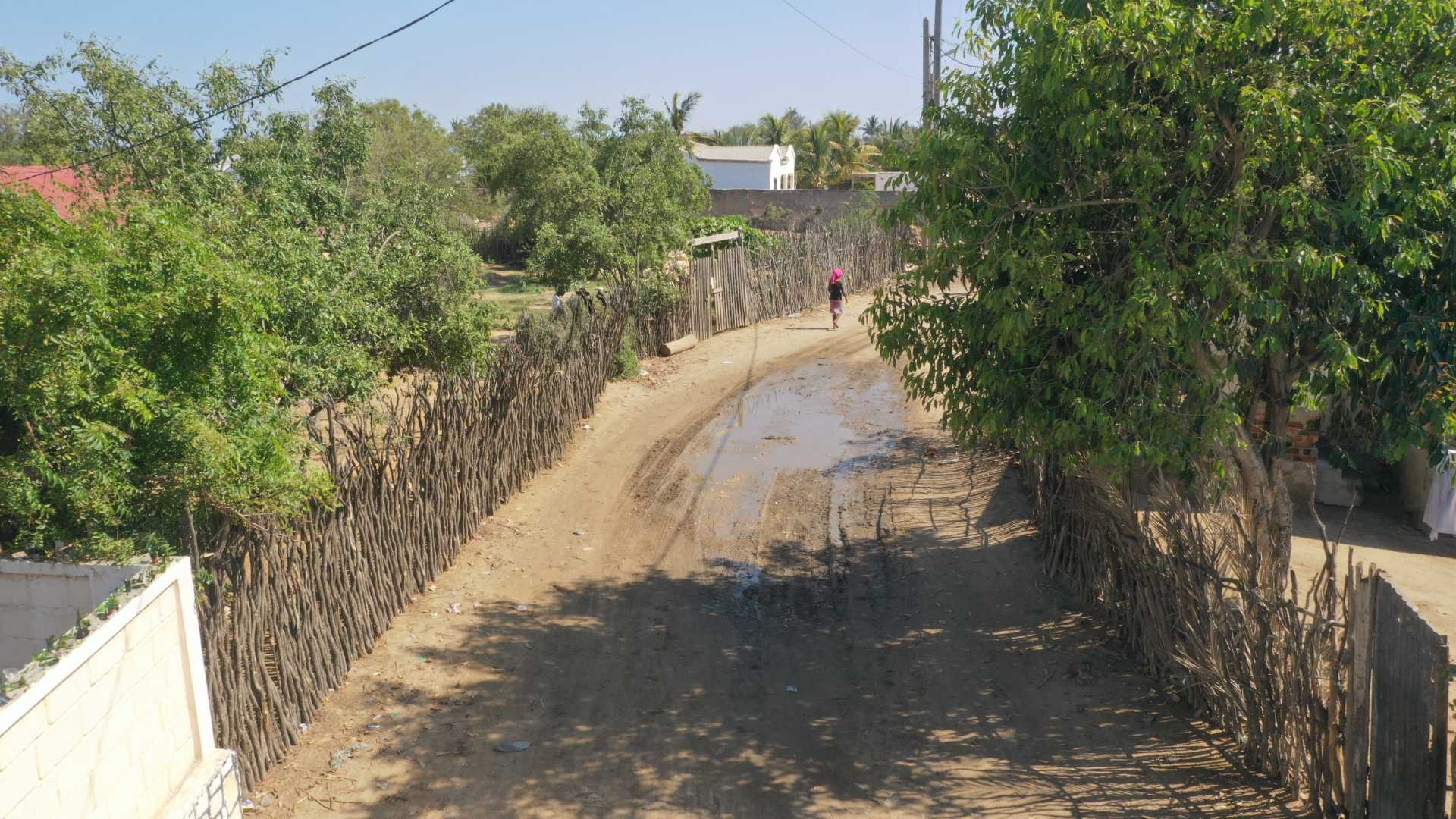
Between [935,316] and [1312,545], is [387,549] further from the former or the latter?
[1312,545]

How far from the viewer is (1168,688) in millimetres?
6148

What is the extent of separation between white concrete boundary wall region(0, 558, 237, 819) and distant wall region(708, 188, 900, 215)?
2827cm

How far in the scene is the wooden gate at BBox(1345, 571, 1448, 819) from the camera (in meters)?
3.93

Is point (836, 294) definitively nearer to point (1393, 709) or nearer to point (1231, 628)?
point (1231, 628)

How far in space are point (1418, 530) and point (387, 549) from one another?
28.5 feet

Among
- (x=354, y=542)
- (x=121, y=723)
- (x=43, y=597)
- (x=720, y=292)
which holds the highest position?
(x=720, y=292)

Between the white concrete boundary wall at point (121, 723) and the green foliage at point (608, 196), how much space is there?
11.6m

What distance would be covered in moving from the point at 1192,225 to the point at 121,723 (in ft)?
19.1

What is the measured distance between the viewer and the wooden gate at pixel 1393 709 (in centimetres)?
393

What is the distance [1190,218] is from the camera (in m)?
5.25

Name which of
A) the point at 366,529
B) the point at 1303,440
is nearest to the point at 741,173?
the point at 1303,440

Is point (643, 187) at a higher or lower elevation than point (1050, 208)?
higher

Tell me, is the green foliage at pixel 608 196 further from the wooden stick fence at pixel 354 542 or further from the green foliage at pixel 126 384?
the green foliage at pixel 126 384

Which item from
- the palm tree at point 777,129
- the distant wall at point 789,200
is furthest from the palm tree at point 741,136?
the distant wall at point 789,200
